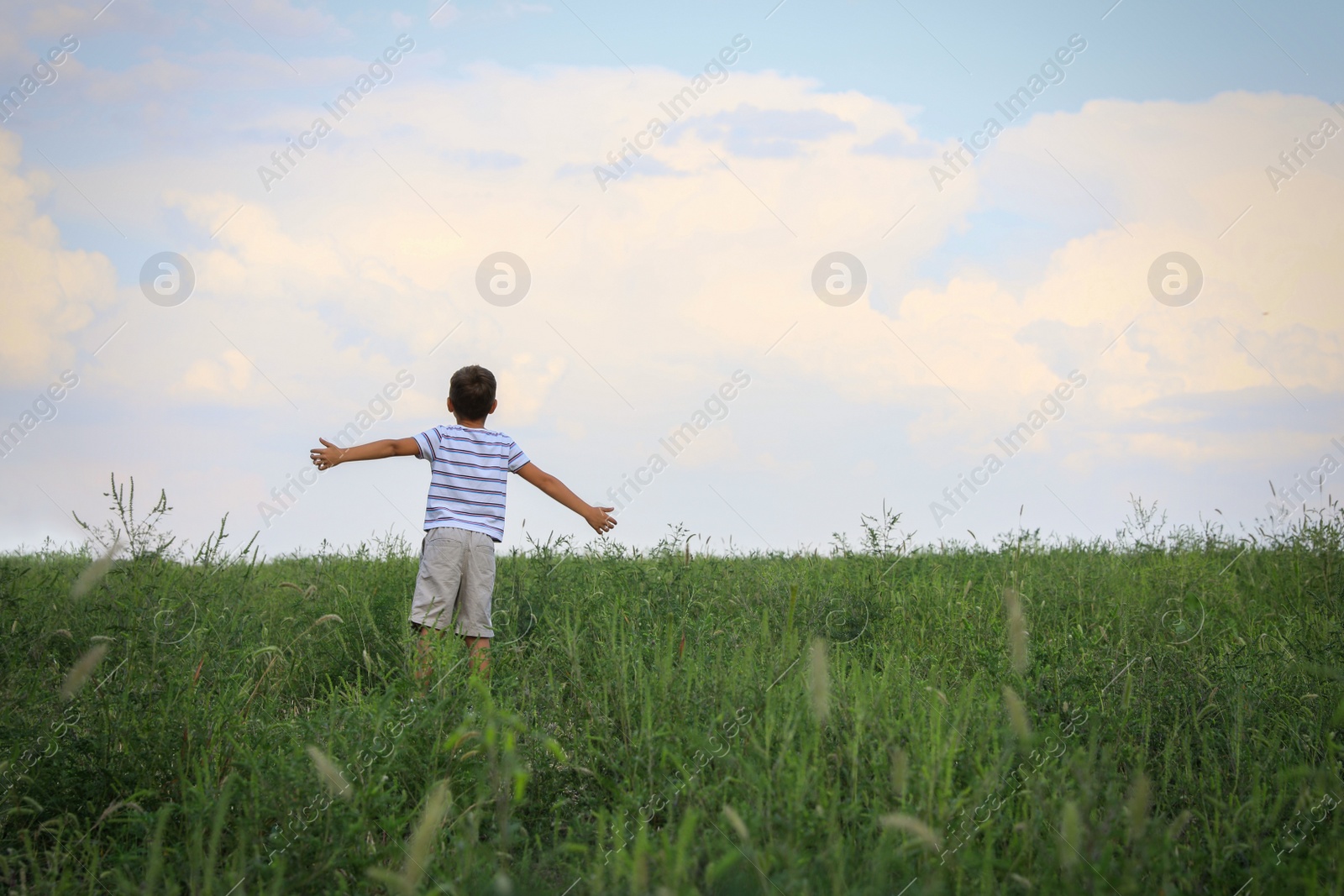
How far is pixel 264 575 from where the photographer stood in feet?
31.4

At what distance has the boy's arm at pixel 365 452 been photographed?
5.76 m

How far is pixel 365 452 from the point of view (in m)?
5.89

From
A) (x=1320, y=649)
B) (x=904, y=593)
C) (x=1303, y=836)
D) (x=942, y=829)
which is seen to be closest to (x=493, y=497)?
(x=904, y=593)

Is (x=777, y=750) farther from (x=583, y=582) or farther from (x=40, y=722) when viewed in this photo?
(x=583, y=582)

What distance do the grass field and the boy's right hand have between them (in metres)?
0.53

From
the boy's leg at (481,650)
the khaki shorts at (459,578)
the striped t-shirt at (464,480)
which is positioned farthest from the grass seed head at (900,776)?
the striped t-shirt at (464,480)

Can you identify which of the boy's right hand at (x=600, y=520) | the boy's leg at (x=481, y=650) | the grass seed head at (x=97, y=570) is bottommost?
the boy's leg at (x=481, y=650)

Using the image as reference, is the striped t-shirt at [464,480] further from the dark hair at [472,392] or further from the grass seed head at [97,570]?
the grass seed head at [97,570]

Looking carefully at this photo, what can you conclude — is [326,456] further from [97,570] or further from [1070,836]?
[1070,836]

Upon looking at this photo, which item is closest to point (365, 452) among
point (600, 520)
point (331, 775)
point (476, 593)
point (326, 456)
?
point (326, 456)

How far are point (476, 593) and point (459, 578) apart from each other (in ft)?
0.50

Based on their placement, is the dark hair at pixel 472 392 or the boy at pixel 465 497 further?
the dark hair at pixel 472 392

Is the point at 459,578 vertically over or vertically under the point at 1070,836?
over

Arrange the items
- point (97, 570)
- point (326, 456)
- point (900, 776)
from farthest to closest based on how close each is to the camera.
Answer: point (326, 456)
point (97, 570)
point (900, 776)
